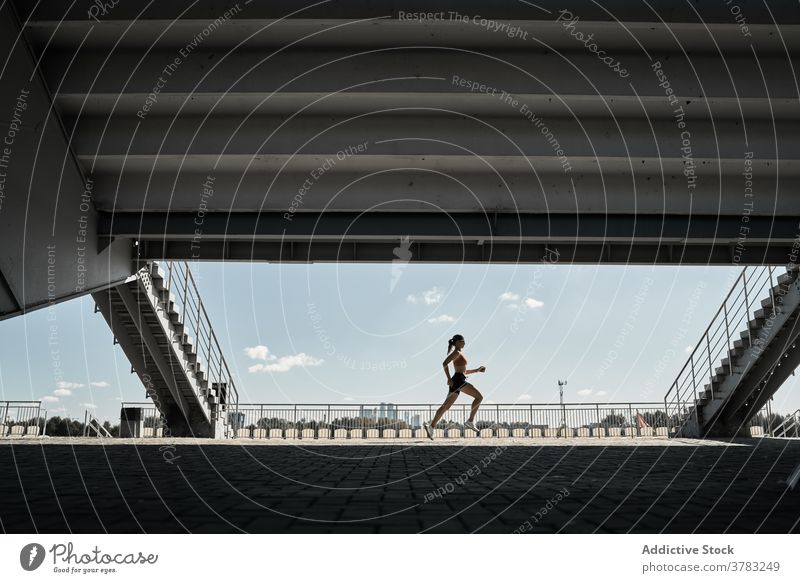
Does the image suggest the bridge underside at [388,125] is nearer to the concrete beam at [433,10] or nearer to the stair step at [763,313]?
the concrete beam at [433,10]

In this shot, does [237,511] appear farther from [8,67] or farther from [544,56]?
[544,56]

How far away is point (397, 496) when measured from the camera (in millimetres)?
6098

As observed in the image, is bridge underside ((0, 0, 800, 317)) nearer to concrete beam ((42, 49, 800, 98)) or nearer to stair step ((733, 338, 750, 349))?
concrete beam ((42, 49, 800, 98))

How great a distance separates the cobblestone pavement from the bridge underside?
12.3 feet

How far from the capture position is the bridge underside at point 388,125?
325 inches

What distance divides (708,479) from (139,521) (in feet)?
20.0

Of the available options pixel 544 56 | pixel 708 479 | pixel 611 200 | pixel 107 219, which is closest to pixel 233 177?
pixel 107 219

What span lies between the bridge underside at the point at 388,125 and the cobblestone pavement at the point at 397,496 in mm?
3764

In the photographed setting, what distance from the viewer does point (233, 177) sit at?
38.6 ft

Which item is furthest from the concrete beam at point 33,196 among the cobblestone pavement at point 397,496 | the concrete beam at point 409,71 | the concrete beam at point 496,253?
the concrete beam at point 496,253

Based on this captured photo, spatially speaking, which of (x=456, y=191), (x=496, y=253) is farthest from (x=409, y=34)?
(x=496, y=253)

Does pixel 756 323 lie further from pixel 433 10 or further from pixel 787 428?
pixel 433 10

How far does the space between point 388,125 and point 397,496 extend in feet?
20.0
